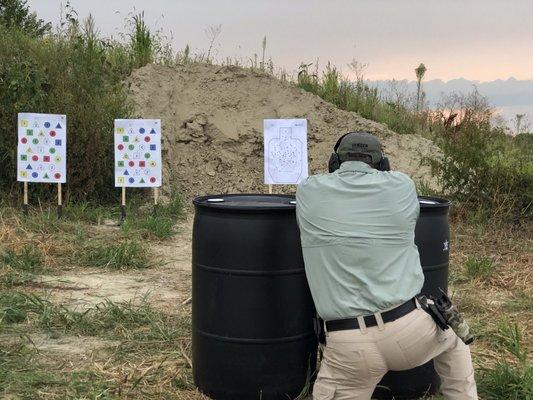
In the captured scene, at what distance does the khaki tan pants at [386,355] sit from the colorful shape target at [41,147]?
714 cm

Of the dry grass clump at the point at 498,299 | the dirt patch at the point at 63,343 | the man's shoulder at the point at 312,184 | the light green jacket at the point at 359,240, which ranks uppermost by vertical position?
the man's shoulder at the point at 312,184

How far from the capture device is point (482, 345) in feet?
15.4

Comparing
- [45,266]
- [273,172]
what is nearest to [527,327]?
[45,266]

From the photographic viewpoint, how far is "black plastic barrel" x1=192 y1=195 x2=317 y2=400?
3479 mm

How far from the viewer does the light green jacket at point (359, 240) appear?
9.80ft

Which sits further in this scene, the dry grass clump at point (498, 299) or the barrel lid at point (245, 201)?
the dry grass clump at point (498, 299)

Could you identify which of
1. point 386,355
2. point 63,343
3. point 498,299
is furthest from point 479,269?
point 63,343

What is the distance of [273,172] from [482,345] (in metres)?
6.10

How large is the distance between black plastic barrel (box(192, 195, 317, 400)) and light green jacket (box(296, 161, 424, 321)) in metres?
0.33

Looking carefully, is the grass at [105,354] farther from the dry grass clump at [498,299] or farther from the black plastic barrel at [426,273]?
the dry grass clump at [498,299]

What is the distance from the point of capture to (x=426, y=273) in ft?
12.4

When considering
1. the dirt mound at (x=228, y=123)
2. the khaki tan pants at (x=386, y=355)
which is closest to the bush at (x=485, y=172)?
the dirt mound at (x=228, y=123)

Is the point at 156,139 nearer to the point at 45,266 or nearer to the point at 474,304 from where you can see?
the point at 45,266

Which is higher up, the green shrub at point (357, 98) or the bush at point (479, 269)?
the green shrub at point (357, 98)
